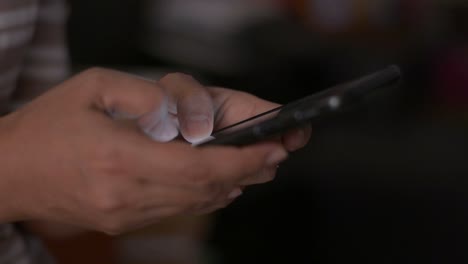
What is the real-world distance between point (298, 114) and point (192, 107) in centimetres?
8

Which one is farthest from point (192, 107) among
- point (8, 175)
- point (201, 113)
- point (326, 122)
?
point (326, 122)

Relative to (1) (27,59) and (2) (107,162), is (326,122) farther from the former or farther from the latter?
(2) (107,162)

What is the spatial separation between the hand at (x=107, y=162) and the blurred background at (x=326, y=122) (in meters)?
0.53

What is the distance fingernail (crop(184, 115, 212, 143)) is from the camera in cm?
42

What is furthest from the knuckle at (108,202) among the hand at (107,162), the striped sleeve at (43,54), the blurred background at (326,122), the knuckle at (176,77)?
the blurred background at (326,122)

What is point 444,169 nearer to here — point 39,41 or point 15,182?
point 39,41

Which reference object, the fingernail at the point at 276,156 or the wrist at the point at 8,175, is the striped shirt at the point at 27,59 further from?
the fingernail at the point at 276,156

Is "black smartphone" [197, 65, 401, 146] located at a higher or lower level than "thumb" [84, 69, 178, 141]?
lower

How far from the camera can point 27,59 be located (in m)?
0.62

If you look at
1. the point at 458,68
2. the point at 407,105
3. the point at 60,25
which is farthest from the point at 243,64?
the point at 60,25

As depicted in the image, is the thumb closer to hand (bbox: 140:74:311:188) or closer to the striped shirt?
hand (bbox: 140:74:311:188)

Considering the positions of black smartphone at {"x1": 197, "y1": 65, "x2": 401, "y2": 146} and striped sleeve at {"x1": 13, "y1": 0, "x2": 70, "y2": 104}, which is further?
striped sleeve at {"x1": 13, "y1": 0, "x2": 70, "y2": 104}

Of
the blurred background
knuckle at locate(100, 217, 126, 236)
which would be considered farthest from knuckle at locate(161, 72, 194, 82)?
the blurred background

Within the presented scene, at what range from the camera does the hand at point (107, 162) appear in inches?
14.8
